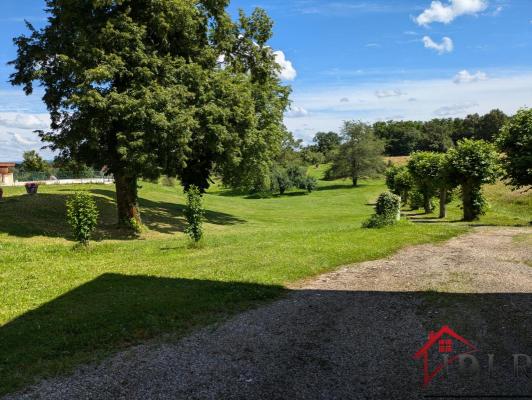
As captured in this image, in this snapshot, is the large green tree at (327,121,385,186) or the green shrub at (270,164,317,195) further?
the large green tree at (327,121,385,186)

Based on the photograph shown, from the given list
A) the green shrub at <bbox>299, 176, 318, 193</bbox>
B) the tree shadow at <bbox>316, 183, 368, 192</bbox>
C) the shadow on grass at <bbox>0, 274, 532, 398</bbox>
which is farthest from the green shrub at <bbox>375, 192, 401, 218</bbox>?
the tree shadow at <bbox>316, 183, 368, 192</bbox>

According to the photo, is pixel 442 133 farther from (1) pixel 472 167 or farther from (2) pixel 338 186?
(1) pixel 472 167

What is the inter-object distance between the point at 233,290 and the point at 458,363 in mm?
5339

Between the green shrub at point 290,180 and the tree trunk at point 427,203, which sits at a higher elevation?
the green shrub at point 290,180

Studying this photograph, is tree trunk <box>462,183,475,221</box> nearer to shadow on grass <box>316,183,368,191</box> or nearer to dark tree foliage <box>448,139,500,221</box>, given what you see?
dark tree foliage <box>448,139,500,221</box>

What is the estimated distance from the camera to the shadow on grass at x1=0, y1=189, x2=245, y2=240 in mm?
21391

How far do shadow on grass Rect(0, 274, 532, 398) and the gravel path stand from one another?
0.04m

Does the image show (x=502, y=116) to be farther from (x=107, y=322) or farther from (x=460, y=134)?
(x=107, y=322)

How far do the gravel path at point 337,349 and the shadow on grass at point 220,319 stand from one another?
0.04 m

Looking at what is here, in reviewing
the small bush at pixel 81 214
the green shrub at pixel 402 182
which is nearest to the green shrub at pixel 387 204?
the small bush at pixel 81 214

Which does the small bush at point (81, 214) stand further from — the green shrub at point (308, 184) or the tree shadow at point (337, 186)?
the tree shadow at point (337, 186)

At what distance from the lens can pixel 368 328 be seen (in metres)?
7.77

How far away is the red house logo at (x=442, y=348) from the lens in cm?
603

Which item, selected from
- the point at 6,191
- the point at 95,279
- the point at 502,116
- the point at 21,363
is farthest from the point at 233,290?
the point at 502,116
